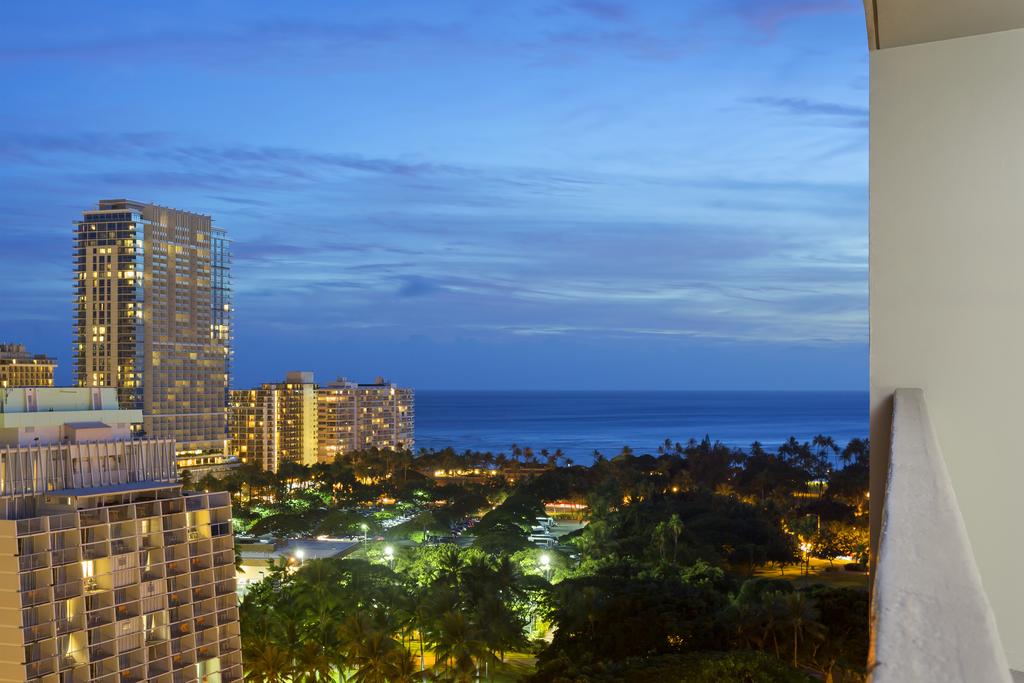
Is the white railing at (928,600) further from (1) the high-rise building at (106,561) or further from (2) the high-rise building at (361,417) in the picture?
(2) the high-rise building at (361,417)

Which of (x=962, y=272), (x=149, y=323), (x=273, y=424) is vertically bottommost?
(x=273, y=424)

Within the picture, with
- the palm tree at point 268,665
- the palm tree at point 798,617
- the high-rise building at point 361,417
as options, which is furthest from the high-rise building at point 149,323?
the palm tree at point 798,617

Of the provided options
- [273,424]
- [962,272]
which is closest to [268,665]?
[962,272]

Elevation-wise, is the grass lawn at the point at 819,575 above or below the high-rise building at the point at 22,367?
below

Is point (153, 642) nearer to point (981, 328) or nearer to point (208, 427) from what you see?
point (981, 328)

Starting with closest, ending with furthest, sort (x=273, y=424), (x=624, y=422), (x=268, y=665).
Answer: (x=268, y=665), (x=273, y=424), (x=624, y=422)

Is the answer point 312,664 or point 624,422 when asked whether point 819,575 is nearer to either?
point 312,664
